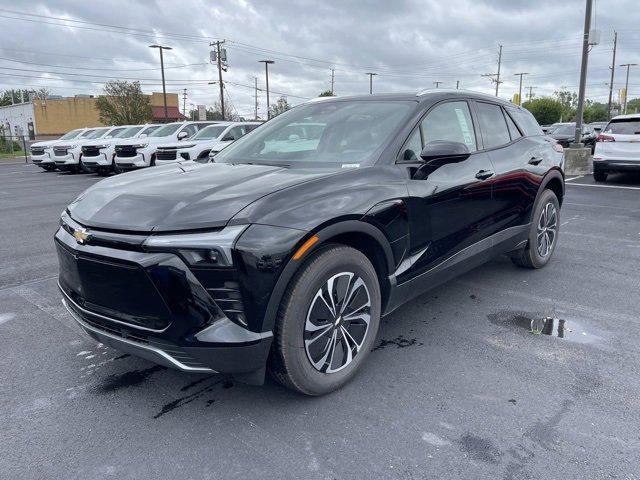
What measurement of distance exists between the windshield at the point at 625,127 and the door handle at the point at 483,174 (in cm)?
1020

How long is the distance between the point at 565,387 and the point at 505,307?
1344 millimetres

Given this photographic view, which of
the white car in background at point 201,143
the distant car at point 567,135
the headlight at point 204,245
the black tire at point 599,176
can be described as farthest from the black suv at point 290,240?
the distant car at point 567,135

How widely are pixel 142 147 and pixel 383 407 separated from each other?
1576cm

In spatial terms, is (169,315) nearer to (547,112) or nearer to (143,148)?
(143,148)

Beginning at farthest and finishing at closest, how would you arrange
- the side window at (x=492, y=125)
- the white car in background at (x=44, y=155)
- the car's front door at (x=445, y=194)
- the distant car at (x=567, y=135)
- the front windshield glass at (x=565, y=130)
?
the front windshield glass at (x=565, y=130) < the distant car at (x=567, y=135) < the white car in background at (x=44, y=155) < the side window at (x=492, y=125) < the car's front door at (x=445, y=194)

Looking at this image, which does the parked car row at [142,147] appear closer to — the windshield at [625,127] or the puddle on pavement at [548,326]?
the windshield at [625,127]

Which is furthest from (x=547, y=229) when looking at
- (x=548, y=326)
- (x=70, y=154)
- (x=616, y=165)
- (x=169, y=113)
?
(x=169, y=113)

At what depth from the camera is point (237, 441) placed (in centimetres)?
251

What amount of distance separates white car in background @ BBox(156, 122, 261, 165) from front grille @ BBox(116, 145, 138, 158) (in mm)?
1548

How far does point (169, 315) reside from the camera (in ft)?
7.97

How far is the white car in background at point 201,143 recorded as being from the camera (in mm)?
14913

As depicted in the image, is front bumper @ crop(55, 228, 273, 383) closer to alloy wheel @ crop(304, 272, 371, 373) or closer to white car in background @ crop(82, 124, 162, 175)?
alloy wheel @ crop(304, 272, 371, 373)

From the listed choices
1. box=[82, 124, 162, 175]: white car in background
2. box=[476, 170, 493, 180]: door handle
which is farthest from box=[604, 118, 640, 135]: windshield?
box=[82, 124, 162, 175]: white car in background

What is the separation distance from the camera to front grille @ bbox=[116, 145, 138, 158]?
16.8 metres
